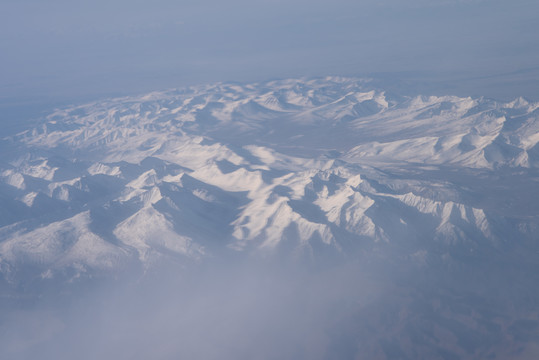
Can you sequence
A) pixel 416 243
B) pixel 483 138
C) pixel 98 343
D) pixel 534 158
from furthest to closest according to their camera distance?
pixel 483 138
pixel 534 158
pixel 416 243
pixel 98 343

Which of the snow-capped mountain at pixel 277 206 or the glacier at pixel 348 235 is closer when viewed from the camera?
the glacier at pixel 348 235

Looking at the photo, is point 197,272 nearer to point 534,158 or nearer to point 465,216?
point 465,216

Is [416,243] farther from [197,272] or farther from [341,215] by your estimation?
[197,272]

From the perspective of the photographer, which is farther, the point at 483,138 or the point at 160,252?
the point at 483,138

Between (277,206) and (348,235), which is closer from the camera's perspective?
(348,235)

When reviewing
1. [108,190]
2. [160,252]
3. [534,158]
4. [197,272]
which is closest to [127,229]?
[160,252]

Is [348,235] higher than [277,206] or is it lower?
lower

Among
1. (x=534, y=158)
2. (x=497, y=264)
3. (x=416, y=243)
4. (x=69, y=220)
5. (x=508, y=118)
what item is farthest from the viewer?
(x=508, y=118)

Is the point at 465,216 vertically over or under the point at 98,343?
over

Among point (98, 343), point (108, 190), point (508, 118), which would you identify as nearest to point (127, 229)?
point (98, 343)

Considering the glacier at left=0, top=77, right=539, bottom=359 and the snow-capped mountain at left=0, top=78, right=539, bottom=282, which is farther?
the snow-capped mountain at left=0, top=78, right=539, bottom=282
